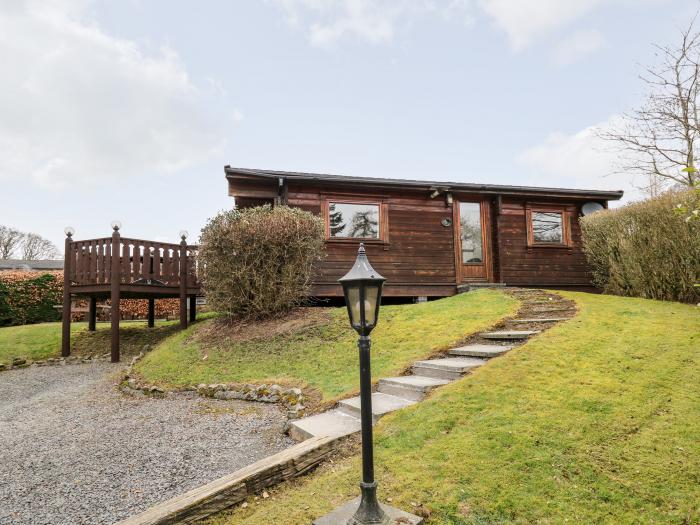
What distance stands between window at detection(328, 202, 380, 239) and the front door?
254 centimetres

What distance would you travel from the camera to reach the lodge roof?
1021 cm

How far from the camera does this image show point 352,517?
2420 millimetres

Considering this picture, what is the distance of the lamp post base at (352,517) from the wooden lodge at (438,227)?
7930 millimetres

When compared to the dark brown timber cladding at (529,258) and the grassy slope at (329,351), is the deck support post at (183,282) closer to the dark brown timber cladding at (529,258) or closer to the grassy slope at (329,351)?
the grassy slope at (329,351)

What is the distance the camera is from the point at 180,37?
42.1 ft

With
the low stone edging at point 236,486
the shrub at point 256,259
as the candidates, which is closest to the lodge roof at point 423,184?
the shrub at point 256,259

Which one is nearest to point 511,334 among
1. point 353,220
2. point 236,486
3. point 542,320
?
point 542,320

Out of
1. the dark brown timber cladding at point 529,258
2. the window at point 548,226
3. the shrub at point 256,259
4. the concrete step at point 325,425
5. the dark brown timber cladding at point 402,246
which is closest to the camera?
the concrete step at point 325,425

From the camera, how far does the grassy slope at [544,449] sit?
2.51 m

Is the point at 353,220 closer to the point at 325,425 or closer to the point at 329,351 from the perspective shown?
the point at 329,351

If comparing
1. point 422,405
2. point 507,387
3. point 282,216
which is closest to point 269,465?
point 422,405

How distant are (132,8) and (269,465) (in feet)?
43.7

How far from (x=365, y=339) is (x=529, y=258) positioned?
1104cm

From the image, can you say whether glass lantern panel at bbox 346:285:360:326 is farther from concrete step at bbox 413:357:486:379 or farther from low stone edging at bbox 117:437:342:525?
concrete step at bbox 413:357:486:379
